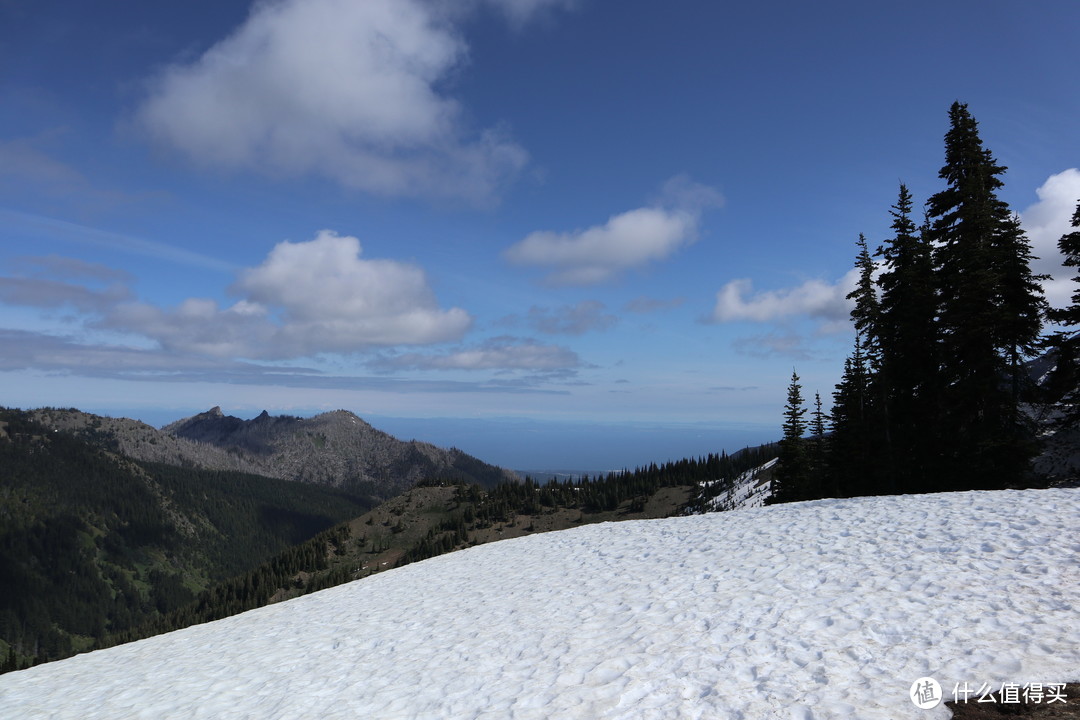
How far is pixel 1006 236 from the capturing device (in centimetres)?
2798

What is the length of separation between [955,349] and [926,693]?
25.6 m

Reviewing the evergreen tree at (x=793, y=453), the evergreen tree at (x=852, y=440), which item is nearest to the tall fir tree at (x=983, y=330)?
the evergreen tree at (x=852, y=440)

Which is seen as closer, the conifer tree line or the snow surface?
the snow surface

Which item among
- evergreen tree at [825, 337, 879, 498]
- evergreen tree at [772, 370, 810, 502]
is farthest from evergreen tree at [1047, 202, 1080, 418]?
evergreen tree at [772, 370, 810, 502]

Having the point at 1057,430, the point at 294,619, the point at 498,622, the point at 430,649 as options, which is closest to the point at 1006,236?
the point at 1057,430

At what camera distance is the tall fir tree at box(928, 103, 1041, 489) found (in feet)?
84.4

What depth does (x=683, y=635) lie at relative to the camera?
1111cm

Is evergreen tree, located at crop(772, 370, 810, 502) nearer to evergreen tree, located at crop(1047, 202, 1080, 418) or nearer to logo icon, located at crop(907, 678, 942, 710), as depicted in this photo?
evergreen tree, located at crop(1047, 202, 1080, 418)

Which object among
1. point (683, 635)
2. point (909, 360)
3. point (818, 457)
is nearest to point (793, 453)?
point (818, 457)

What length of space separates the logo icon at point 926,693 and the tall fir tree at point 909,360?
2778 cm

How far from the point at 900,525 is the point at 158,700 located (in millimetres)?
20593

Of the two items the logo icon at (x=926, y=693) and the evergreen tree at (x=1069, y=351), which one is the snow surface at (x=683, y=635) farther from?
the evergreen tree at (x=1069, y=351)

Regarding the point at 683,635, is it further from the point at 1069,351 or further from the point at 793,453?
the point at 793,453

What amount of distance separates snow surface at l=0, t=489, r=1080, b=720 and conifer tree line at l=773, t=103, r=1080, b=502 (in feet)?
33.5
